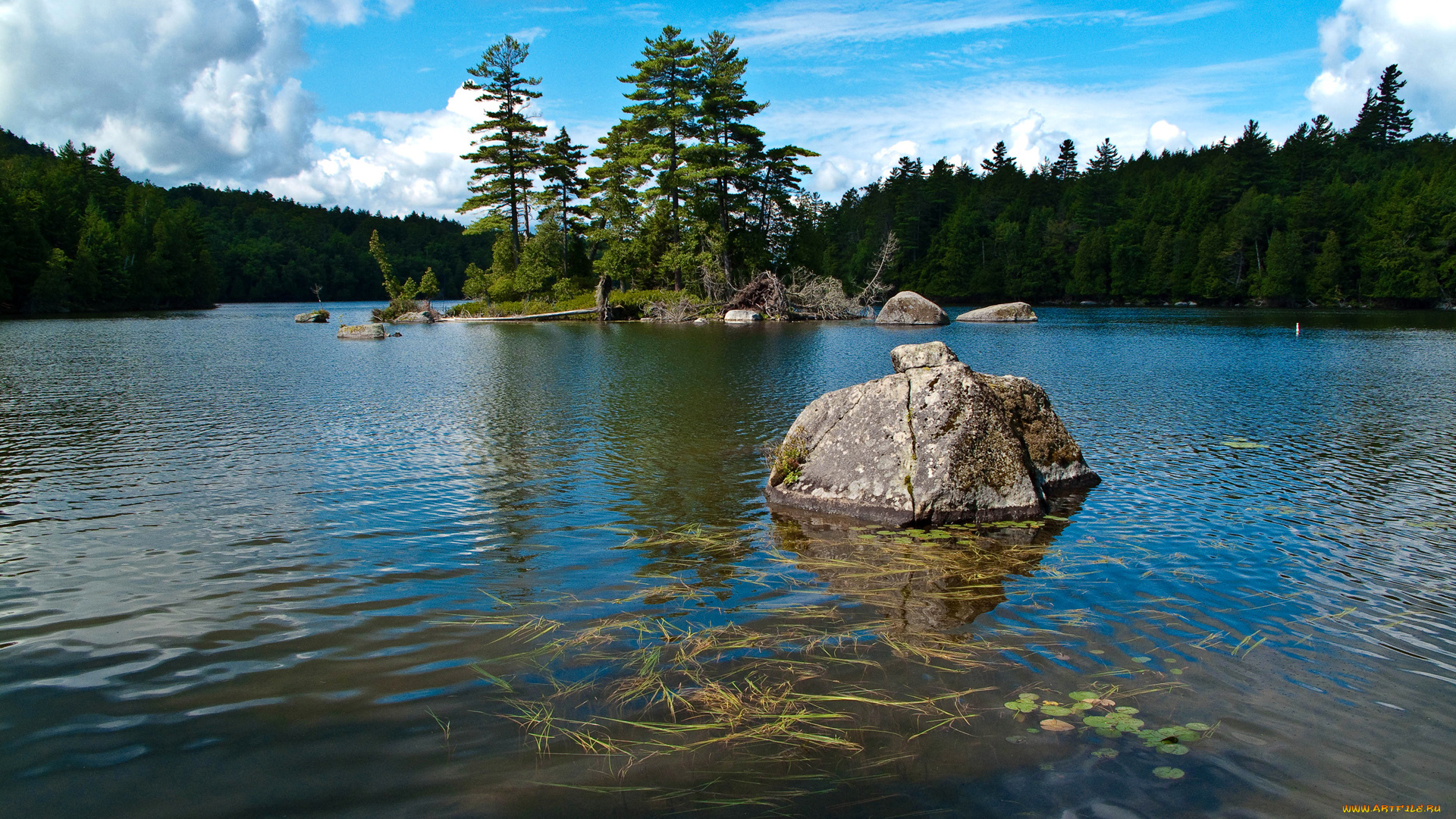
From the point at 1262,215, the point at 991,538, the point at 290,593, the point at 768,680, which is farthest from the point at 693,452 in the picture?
the point at 1262,215

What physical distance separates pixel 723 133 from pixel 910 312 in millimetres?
20056

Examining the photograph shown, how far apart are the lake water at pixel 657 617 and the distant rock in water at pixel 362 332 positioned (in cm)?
2689

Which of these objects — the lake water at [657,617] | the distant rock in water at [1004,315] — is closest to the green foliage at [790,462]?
the lake water at [657,617]

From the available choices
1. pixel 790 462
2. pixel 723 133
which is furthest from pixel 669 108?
pixel 790 462

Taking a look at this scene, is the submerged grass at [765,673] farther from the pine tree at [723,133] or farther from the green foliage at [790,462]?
the pine tree at [723,133]

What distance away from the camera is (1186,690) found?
505 centimetres

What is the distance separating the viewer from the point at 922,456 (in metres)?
9.33

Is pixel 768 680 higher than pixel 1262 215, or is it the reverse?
pixel 1262 215

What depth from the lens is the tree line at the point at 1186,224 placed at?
7238cm

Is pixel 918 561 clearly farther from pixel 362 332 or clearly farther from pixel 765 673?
pixel 362 332

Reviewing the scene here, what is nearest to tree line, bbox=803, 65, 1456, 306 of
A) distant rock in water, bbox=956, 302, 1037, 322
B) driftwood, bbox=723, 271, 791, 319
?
driftwood, bbox=723, 271, 791, 319

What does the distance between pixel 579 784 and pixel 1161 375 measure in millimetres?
24561

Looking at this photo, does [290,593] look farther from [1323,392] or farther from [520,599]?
→ [1323,392]

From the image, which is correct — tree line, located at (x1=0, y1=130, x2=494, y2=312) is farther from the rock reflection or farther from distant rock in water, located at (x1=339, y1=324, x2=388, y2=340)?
the rock reflection
